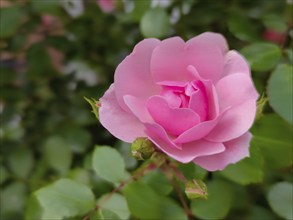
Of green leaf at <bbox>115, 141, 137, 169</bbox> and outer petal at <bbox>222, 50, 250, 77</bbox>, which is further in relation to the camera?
green leaf at <bbox>115, 141, 137, 169</bbox>

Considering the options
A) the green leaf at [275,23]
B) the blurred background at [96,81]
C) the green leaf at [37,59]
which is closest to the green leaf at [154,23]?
the blurred background at [96,81]

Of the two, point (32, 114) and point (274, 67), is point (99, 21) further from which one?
point (274, 67)

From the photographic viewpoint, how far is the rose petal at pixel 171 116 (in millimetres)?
352

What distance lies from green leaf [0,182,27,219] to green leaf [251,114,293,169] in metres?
0.31

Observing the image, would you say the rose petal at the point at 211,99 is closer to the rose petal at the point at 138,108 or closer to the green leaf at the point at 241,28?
the rose petal at the point at 138,108

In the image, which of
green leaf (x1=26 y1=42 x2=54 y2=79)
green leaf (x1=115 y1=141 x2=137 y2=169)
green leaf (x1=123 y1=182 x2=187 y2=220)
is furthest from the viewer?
green leaf (x1=26 y1=42 x2=54 y2=79)

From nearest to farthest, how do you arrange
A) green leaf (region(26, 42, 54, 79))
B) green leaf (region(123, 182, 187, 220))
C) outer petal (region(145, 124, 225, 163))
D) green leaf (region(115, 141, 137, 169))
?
outer petal (region(145, 124, 225, 163))
green leaf (region(123, 182, 187, 220))
green leaf (region(115, 141, 137, 169))
green leaf (region(26, 42, 54, 79))

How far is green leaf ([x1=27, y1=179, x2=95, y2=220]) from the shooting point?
1.47 feet

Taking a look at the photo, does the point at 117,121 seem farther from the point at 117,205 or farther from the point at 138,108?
the point at 117,205

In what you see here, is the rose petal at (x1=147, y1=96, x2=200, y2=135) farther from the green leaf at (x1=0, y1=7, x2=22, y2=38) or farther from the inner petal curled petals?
the green leaf at (x1=0, y1=7, x2=22, y2=38)

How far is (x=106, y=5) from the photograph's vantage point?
761mm

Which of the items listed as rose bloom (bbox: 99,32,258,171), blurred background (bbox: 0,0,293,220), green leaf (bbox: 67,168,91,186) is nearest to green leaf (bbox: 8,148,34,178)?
blurred background (bbox: 0,0,293,220)

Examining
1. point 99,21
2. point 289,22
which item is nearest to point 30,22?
point 99,21

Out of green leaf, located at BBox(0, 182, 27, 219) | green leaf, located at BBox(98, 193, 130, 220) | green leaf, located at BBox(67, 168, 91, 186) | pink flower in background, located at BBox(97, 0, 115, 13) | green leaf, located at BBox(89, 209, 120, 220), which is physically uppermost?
pink flower in background, located at BBox(97, 0, 115, 13)
